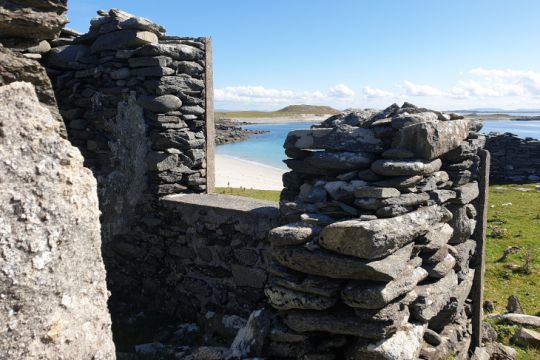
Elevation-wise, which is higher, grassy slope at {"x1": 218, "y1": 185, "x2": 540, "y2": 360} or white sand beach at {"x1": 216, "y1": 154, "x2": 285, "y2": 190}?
grassy slope at {"x1": 218, "y1": 185, "x2": 540, "y2": 360}

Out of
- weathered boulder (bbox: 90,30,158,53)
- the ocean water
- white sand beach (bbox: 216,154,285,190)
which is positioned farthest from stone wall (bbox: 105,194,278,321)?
the ocean water

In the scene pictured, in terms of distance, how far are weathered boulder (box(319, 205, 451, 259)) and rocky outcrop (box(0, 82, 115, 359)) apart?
6.25 ft

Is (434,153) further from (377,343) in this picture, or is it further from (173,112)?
(173,112)

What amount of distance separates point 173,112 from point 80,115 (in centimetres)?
182

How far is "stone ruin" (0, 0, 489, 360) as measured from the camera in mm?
1904

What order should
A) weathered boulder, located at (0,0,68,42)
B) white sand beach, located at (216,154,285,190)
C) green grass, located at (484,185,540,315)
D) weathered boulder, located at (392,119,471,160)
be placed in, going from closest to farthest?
weathered boulder, located at (0,0,68,42), weathered boulder, located at (392,119,471,160), green grass, located at (484,185,540,315), white sand beach, located at (216,154,285,190)

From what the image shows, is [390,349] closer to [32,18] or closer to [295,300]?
[295,300]

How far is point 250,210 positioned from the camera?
6.29m

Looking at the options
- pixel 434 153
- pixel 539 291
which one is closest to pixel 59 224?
pixel 434 153

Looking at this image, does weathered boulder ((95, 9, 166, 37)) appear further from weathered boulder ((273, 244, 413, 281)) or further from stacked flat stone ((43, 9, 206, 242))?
weathered boulder ((273, 244, 413, 281))

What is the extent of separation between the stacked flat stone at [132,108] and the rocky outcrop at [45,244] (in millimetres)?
5002

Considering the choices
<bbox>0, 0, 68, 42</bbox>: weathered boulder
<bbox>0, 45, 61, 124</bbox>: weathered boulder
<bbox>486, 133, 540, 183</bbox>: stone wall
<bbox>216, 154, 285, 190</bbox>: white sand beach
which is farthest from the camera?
<bbox>216, 154, 285, 190</bbox>: white sand beach

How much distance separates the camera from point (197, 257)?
274 inches

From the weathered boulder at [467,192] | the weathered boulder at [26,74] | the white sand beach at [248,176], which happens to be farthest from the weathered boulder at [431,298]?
the white sand beach at [248,176]
